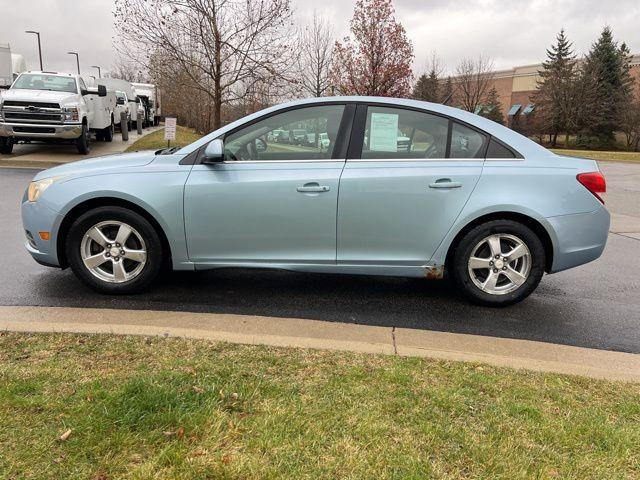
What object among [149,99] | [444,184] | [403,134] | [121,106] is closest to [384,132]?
[403,134]

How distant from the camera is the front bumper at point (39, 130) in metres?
13.5

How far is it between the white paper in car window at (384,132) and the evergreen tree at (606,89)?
5202cm

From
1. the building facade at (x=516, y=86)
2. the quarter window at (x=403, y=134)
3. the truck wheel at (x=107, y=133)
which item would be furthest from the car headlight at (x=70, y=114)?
the building facade at (x=516, y=86)

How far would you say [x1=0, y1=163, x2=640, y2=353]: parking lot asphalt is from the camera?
404cm

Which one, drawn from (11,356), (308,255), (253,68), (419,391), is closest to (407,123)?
(308,255)

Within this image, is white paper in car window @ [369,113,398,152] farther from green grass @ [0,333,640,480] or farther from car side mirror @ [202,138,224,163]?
green grass @ [0,333,640,480]

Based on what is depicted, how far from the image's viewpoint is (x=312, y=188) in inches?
158

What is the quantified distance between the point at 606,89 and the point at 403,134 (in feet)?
178

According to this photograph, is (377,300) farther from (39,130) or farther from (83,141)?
(83,141)

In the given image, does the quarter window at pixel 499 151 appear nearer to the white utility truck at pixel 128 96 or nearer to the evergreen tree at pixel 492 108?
the white utility truck at pixel 128 96

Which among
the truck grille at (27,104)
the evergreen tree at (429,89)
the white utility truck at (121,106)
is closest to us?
the truck grille at (27,104)

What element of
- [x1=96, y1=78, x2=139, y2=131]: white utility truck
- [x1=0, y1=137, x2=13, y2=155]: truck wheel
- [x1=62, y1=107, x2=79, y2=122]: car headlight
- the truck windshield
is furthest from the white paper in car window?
[x1=96, y1=78, x2=139, y2=131]: white utility truck

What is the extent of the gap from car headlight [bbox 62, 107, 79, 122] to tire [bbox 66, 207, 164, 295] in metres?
10.9

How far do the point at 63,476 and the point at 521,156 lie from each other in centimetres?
369
